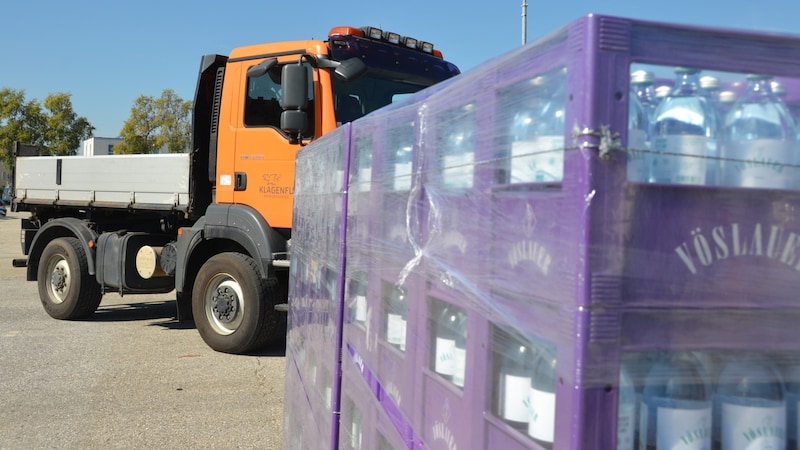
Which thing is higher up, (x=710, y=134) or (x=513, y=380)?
(x=710, y=134)

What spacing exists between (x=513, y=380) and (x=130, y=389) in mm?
5036

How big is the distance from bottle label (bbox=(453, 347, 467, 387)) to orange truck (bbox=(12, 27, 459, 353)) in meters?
4.18

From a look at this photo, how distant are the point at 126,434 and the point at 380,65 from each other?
11.6 feet

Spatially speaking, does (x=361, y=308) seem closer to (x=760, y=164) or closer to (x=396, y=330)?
(x=396, y=330)

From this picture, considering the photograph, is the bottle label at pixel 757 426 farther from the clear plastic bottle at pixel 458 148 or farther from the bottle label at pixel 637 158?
the clear plastic bottle at pixel 458 148

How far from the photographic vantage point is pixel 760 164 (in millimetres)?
1208

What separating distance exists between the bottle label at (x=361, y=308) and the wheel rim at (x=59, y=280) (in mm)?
7309

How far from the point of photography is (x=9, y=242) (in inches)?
960

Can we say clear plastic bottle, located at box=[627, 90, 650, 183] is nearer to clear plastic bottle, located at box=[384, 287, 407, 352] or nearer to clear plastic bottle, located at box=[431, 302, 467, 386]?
clear plastic bottle, located at box=[431, 302, 467, 386]

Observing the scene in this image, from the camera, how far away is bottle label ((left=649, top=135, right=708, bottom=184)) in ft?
3.84

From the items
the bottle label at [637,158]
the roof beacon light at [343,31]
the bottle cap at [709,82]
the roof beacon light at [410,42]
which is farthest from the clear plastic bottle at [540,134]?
the roof beacon light at [410,42]

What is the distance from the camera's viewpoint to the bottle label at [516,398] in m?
→ 1.38

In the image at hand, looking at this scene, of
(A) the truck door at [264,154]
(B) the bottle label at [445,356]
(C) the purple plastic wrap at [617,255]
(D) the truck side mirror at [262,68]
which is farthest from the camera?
(A) the truck door at [264,154]

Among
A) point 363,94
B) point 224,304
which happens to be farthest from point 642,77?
point 224,304
